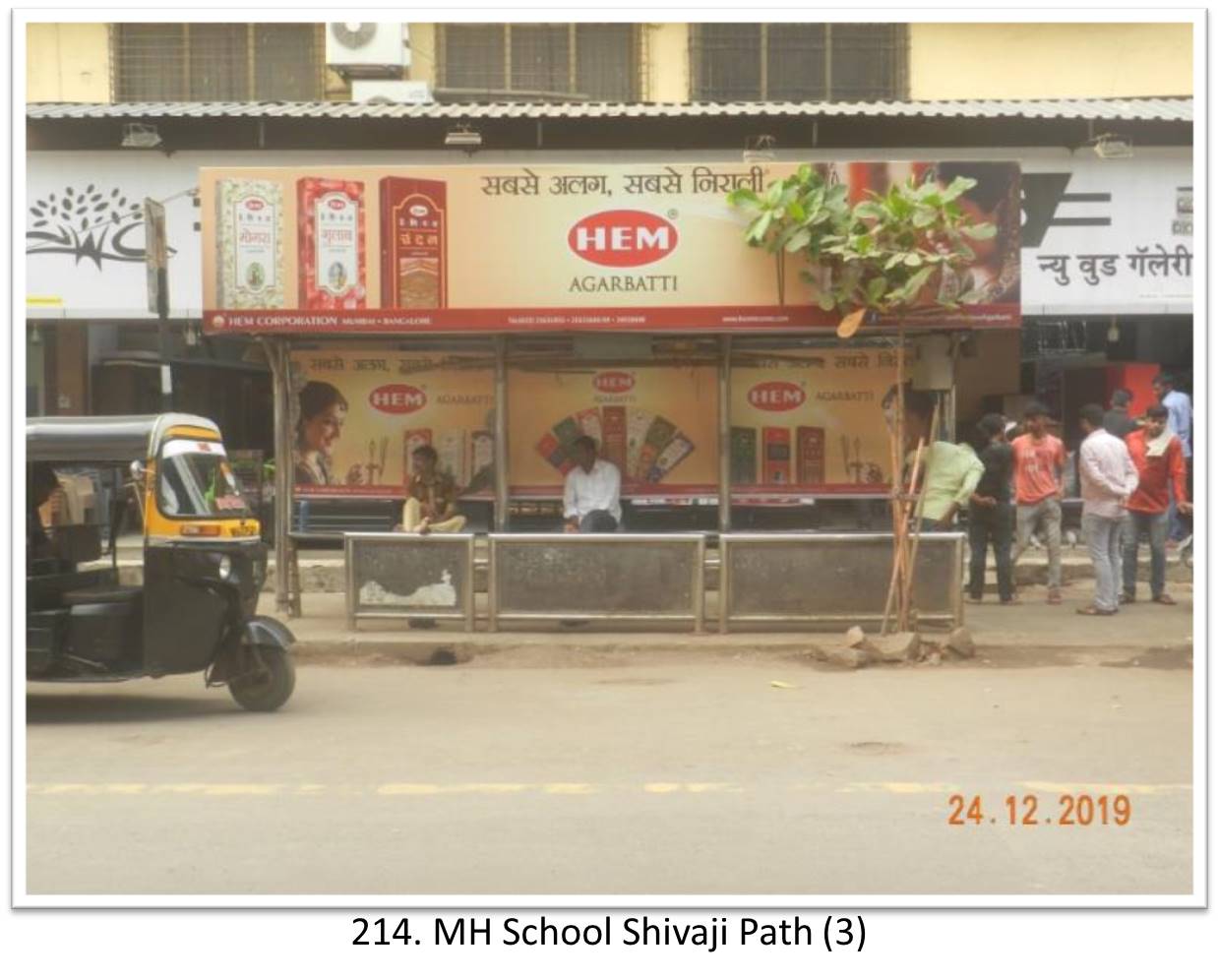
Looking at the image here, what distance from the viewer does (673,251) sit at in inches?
475

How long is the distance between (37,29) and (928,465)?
38.6ft

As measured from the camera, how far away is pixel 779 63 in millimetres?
17391

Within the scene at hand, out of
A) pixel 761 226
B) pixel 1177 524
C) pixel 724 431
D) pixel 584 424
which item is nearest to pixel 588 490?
pixel 584 424

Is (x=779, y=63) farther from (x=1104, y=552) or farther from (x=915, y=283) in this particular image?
(x=1104, y=552)

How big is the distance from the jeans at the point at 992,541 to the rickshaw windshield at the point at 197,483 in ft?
23.4

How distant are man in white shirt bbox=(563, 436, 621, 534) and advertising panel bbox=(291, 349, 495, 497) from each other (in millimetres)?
845

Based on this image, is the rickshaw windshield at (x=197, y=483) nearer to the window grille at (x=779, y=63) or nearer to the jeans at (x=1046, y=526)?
the jeans at (x=1046, y=526)

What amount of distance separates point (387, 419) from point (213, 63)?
247 inches

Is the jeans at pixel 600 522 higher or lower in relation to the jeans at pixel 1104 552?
higher

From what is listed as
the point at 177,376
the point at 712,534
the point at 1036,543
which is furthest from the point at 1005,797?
the point at 177,376

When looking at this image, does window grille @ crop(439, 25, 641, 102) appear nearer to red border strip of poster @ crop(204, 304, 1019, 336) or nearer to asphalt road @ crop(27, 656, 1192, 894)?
red border strip of poster @ crop(204, 304, 1019, 336)

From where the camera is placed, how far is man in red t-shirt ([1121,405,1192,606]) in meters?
13.4

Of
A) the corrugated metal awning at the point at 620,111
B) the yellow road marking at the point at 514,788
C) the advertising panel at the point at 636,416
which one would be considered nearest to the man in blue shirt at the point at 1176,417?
the corrugated metal awning at the point at 620,111

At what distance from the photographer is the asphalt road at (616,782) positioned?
5848mm
